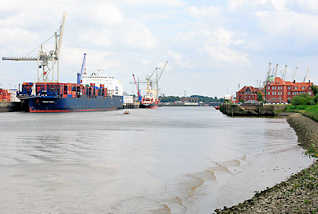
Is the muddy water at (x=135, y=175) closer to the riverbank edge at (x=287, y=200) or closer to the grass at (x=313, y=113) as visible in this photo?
the riverbank edge at (x=287, y=200)

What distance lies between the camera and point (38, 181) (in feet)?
59.8

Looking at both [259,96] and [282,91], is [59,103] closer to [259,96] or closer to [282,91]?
[282,91]

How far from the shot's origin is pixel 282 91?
584 feet

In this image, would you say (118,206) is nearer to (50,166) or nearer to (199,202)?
(199,202)

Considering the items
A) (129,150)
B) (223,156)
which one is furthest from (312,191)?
(129,150)

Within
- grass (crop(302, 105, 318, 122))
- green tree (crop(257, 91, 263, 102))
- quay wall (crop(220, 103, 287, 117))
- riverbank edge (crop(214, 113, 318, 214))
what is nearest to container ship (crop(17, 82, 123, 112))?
quay wall (crop(220, 103, 287, 117))

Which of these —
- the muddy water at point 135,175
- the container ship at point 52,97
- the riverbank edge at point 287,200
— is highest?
the container ship at point 52,97

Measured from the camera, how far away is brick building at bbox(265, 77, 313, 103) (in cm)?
17788

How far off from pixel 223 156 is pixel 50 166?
11.9m

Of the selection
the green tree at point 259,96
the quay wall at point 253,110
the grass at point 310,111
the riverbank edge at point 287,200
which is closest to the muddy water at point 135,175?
the riverbank edge at point 287,200

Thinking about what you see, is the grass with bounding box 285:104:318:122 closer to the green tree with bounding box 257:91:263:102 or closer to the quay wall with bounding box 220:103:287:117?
the quay wall with bounding box 220:103:287:117

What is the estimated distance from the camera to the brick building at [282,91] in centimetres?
17788

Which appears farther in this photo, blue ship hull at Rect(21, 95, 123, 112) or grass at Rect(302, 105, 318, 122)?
blue ship hull at Rect(21, 95, 123, 112)

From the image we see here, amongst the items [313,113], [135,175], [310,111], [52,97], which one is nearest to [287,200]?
[135,175]
